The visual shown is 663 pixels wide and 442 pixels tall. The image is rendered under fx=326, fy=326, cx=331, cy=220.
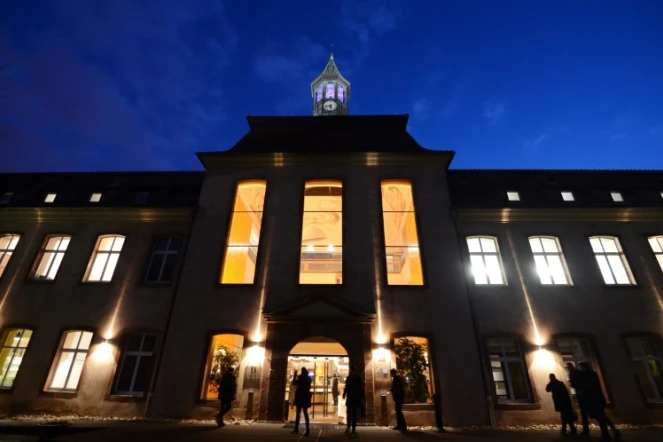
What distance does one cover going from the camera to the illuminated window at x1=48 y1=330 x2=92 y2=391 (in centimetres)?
1220

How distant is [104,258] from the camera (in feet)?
47.3

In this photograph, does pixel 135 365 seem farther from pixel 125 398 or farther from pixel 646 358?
pixel 646 358

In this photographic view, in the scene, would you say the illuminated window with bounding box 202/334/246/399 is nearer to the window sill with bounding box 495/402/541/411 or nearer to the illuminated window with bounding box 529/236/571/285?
the window sill with bounding box 495/402/541/411

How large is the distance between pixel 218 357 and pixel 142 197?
9.07 m

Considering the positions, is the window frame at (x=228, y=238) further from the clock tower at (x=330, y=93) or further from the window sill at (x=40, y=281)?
the clock tower at (x=330, y=93)

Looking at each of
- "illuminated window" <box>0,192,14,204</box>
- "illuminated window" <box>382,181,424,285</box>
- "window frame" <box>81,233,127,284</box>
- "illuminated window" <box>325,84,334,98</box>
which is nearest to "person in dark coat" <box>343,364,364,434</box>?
"illuminated window" <box>382,181,424,285</box>

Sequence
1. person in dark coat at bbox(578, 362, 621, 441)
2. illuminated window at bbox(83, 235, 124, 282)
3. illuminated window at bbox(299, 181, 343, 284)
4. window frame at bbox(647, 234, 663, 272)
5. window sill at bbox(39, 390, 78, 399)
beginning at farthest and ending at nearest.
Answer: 1. illuminated window at bbox(299, 181, 343, 284)
2. illuminated window at bbox(83, 235, 124, 282)
3. window frame at bbox(647, 234, 663, 272)
4. window sill at bbox(39, 390, 78, 399)
5. person in dark coat at bbox(578, 362, 621, 441)

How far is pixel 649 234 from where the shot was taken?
1389 centimetres

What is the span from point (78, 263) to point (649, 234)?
24558mm

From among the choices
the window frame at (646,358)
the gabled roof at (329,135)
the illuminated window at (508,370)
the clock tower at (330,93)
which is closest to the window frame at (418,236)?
the gabled roof at (329,135)

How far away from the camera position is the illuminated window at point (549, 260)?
43.0 feet

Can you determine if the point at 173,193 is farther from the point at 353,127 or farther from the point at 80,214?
the point at 353,127

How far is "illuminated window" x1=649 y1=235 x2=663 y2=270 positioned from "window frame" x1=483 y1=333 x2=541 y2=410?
7.41m

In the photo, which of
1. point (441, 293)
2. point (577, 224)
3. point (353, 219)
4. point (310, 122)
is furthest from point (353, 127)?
point (577, 224)
